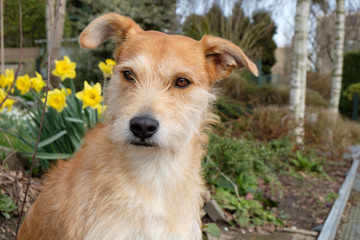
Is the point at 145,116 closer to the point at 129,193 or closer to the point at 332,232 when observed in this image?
the point at 129,193

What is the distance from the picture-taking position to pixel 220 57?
9.74ft

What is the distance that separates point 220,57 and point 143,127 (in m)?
1.12

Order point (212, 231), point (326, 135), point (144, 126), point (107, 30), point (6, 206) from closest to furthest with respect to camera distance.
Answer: point (144, 126) → point (107, 30) → point (6, 206) → point (212, 231) → point (326, 135)

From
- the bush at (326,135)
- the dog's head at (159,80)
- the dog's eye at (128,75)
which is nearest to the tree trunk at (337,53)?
the bush at (326,135)

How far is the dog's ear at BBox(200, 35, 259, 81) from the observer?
9.15ft

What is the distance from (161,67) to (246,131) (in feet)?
18.7

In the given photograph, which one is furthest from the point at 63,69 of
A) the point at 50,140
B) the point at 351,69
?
the point at 351,69

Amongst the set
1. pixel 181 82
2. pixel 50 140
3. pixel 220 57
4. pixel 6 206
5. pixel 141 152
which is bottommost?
pixel 6 206

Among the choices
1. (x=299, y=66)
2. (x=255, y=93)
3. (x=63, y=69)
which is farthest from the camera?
(x=255, y=93)

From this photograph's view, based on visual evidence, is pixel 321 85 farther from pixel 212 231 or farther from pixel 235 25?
pixel 212 231

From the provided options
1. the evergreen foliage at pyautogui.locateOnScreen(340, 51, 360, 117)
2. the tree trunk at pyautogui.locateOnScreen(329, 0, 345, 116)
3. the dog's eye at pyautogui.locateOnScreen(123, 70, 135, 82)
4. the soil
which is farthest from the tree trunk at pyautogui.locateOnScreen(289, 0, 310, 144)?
the evergreen foliage at pyautogui.locateOnScreen(340, 51, 360, 117)

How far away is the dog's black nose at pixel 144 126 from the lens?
2.19 m

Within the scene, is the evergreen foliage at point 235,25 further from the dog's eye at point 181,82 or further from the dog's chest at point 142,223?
the dog's chest at point 142,223

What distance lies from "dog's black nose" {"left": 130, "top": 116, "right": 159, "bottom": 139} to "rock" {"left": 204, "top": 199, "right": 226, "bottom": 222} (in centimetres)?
235
